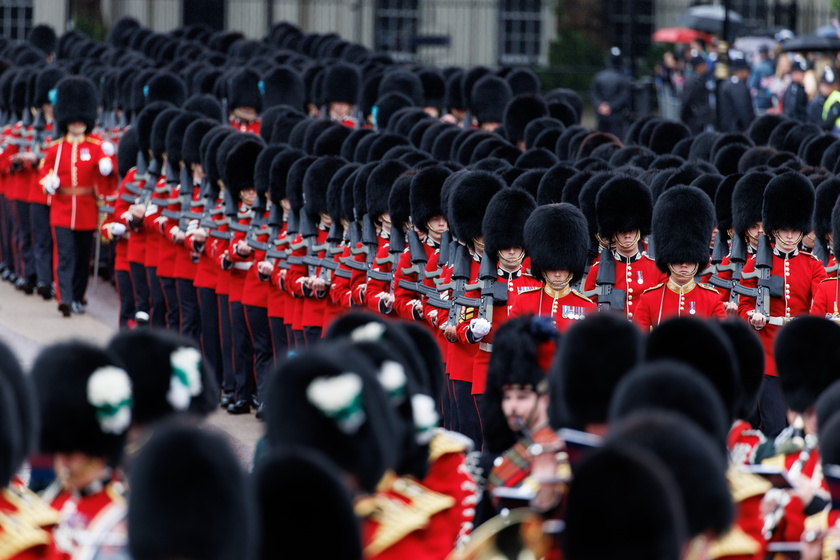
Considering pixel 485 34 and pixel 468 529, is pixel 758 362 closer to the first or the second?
pixel 468 529

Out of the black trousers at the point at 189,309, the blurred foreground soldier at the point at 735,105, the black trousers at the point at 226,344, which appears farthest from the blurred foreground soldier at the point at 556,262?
the blurred foreground soldier at the point at 735,105

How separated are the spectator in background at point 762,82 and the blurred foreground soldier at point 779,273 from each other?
10.1m

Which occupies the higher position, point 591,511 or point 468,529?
point 591,511

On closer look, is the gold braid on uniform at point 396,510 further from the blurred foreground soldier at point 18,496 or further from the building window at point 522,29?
the building window at point 522,29

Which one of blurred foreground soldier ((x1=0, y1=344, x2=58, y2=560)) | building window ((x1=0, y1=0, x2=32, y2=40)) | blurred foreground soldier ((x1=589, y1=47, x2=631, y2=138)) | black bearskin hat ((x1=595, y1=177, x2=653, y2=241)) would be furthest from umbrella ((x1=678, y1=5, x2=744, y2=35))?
blurred foreground soldier ((x1=0, y1=344, x2=58, y2=560))

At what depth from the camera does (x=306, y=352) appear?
401 cm

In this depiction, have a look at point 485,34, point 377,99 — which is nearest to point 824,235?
point 377,99

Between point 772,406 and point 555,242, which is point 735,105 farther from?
point 555,242

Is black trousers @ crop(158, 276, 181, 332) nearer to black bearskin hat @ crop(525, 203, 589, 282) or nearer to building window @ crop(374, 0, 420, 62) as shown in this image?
black bearskin hat @ crop(525, 203, 589, 282)

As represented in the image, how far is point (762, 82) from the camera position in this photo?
1864 centimetres

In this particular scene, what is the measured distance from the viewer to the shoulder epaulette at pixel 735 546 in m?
3.99

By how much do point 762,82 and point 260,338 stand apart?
1064 cm

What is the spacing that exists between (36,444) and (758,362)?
2.23m

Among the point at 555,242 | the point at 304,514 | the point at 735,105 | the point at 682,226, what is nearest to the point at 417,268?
the point at 555,242
